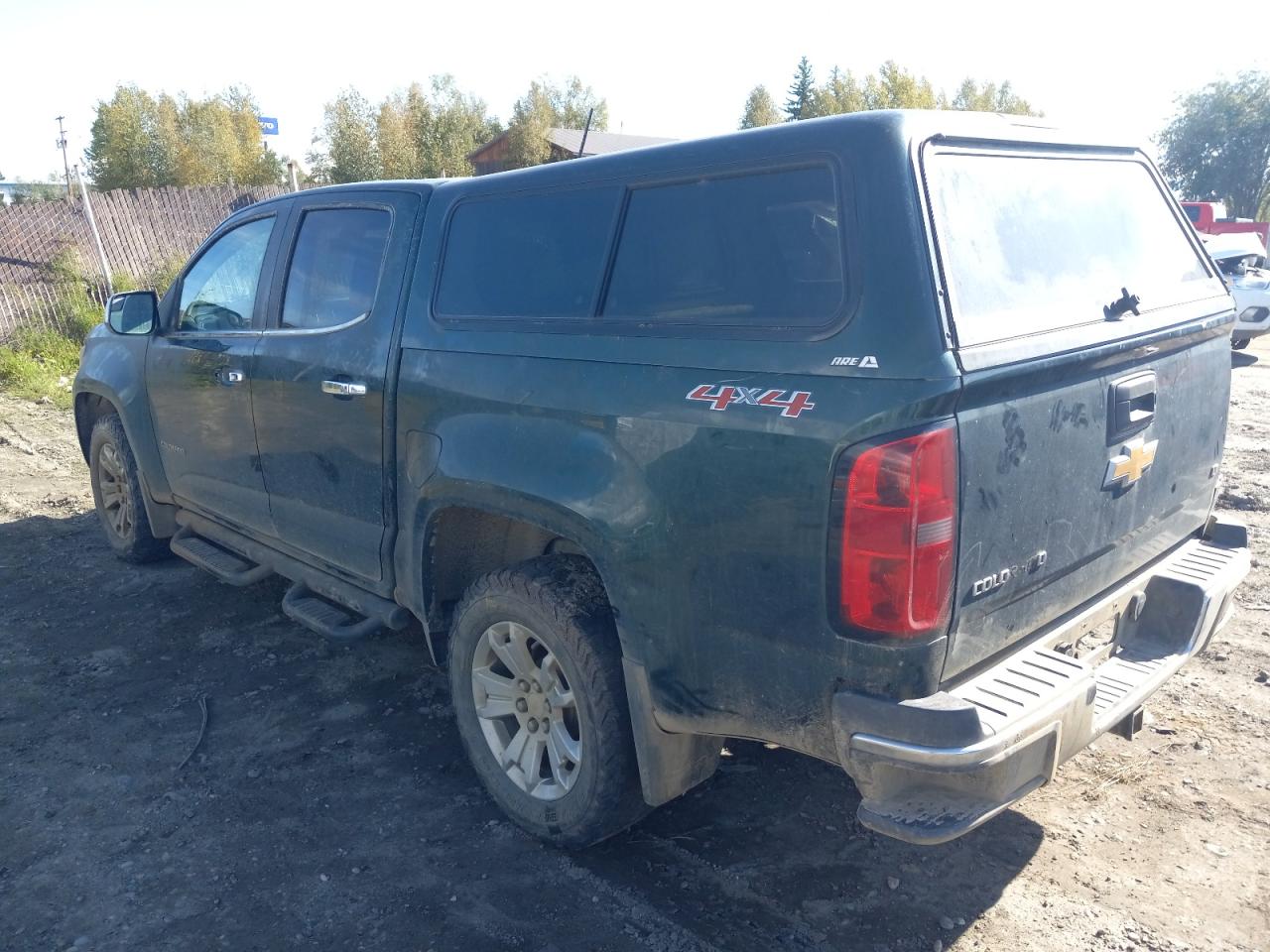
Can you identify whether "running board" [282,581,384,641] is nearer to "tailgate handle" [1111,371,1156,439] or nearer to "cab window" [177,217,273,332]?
"cab window" [177,217,273,332]

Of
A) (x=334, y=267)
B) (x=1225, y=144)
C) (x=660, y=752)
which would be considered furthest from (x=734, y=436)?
(x=1225, y=144)

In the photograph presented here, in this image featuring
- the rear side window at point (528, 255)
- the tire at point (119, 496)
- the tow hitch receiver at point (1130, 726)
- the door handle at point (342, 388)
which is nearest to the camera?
the rear side window at point (528, 255)

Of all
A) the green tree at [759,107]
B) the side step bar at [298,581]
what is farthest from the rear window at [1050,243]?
the green tree at [759,107]

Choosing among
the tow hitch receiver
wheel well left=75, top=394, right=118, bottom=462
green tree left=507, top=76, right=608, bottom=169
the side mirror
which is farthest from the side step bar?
green tree left=507, top=76, right=608, bottom=169

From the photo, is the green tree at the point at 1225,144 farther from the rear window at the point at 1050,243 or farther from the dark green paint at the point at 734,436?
the dark green paint at the point at 734,436

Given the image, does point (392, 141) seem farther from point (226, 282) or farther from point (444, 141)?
point (226, 282)

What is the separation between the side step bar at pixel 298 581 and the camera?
380cm

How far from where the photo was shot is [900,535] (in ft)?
7.05

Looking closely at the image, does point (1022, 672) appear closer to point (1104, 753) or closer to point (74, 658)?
point (1104, 753)

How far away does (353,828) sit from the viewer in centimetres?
330

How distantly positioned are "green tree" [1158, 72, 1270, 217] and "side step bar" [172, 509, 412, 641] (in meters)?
65.4

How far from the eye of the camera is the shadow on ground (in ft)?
9.17

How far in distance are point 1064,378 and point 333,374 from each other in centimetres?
255

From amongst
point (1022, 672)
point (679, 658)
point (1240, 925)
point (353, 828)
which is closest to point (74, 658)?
point (353, 828)
